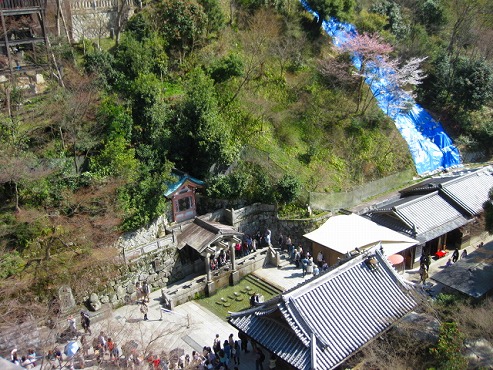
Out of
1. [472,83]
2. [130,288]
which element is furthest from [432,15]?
[130,288]

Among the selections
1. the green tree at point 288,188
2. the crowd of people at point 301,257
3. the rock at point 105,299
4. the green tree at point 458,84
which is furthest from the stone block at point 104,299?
the green tree at point 458,84

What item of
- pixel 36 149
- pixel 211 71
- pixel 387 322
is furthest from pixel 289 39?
pixel 387 322

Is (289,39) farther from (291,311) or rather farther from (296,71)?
(291,311)

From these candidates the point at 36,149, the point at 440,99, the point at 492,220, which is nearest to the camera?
the point at 492,220

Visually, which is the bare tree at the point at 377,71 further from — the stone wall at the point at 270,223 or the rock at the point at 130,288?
the rock at the point at 130,288

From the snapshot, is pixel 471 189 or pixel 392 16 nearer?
pixel 471 189

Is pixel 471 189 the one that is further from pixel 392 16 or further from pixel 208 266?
pixel 392 16
